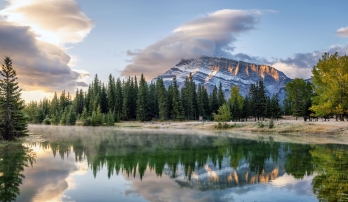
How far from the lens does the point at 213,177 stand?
14578 mm

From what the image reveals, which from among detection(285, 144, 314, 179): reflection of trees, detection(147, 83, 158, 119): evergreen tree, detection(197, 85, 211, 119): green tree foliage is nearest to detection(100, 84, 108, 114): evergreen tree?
detection(147, 83, 158, 119): evergreen tree

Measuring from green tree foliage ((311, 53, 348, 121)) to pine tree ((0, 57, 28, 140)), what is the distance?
47.8m

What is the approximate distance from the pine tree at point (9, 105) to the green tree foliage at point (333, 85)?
157ft

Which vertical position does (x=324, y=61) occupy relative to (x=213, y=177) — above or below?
above

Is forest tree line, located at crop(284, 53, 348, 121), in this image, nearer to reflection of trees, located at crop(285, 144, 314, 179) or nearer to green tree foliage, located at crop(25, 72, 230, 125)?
reflection of trees, located at crop(285, 144, 314, 179)

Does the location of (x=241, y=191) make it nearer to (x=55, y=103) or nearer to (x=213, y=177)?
(x=213, y=177)

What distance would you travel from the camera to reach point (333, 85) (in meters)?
49.4

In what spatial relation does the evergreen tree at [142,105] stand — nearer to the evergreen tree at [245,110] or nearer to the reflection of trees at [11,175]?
the evergreen tree at [245,110]

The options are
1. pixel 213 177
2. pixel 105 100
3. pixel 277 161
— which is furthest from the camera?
pixel 105 100

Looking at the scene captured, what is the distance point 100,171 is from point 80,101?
373 ft

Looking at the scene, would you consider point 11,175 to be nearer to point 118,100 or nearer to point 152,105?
point 152,105

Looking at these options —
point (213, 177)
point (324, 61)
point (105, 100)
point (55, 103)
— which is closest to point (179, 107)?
point (105, 100)

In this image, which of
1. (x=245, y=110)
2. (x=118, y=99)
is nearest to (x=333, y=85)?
(x=245, y=110)

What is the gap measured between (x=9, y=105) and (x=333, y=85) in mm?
50281
